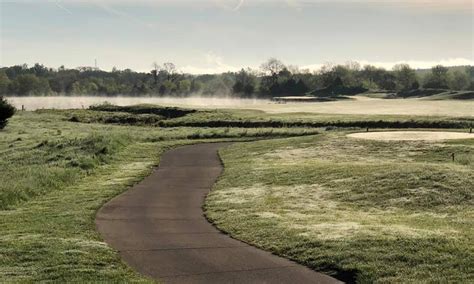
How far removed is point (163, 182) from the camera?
28625 mm

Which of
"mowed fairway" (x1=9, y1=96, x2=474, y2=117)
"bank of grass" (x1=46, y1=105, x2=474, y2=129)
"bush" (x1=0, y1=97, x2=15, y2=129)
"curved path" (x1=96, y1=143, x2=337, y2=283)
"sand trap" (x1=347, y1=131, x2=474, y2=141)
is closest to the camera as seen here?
"curved path" (x1=96, y1=143, x2=337, y2=283)

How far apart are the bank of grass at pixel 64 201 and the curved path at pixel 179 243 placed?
2.19ft

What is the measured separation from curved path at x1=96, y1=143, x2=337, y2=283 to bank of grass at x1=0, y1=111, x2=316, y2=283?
0.67 metres

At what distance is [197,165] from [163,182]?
6.92 meters

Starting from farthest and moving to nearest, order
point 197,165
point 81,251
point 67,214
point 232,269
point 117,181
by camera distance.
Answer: point 197,165 → point 117,181 → point 67,214 → point 81,251 → point 232,269

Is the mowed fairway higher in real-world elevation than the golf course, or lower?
higher

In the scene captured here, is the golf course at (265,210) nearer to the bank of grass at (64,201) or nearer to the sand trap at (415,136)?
the bank of grass at (64,201)

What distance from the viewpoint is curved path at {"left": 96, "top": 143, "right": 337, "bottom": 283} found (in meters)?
13.4

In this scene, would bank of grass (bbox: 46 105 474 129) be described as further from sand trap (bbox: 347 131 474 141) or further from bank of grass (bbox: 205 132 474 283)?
bank of grass (bbox: 205 132 474 283)

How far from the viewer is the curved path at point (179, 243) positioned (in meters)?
13.4

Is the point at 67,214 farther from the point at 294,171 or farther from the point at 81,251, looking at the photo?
the point at 294,171

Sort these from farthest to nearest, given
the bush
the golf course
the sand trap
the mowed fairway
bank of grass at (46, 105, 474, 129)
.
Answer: the mowed fairway → the bush → bank of grass at (46, 105, 474, 129) → the sand trap → the golf course

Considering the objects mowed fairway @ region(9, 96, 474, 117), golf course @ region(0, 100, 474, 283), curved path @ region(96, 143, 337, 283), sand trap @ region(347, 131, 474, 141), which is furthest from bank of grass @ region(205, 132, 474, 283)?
mowed fairway @ region(9, 96, 474, 117)

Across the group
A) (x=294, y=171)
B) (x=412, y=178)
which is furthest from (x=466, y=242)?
(x=294, y=171)
